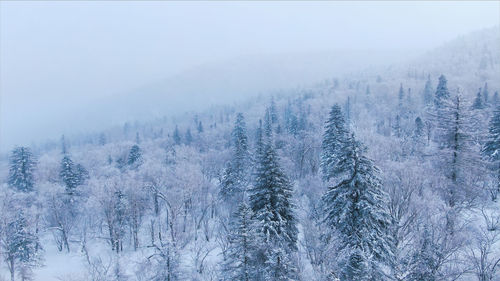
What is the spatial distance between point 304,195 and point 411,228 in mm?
19354

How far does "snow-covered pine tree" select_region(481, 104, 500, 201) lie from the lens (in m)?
35.6

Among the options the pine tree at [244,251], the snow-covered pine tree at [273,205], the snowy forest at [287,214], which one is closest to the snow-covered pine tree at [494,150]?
the snowy forest at [287,214]

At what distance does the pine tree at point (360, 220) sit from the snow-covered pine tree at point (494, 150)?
2186 cm

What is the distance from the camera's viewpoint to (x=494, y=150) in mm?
38250

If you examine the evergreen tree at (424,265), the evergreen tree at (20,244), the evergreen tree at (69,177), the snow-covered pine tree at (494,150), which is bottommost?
the evergreen tree at (20,244)

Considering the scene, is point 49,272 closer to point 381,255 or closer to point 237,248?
point 237,248

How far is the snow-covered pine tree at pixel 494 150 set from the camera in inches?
1403

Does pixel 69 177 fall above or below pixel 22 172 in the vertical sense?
above

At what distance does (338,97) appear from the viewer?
5561 inches

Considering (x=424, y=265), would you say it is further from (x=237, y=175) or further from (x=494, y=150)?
(x=237, y=175)

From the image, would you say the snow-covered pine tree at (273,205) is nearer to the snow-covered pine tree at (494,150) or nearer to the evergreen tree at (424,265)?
the evergreen tree at (424,265)

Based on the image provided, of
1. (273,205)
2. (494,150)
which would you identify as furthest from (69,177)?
(494,150)

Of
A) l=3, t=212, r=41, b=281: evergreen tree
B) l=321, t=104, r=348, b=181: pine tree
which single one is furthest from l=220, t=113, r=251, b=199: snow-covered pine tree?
l=3, t=212, r=41, b=281: evergreen tree

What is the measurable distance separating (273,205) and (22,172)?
5141cm
